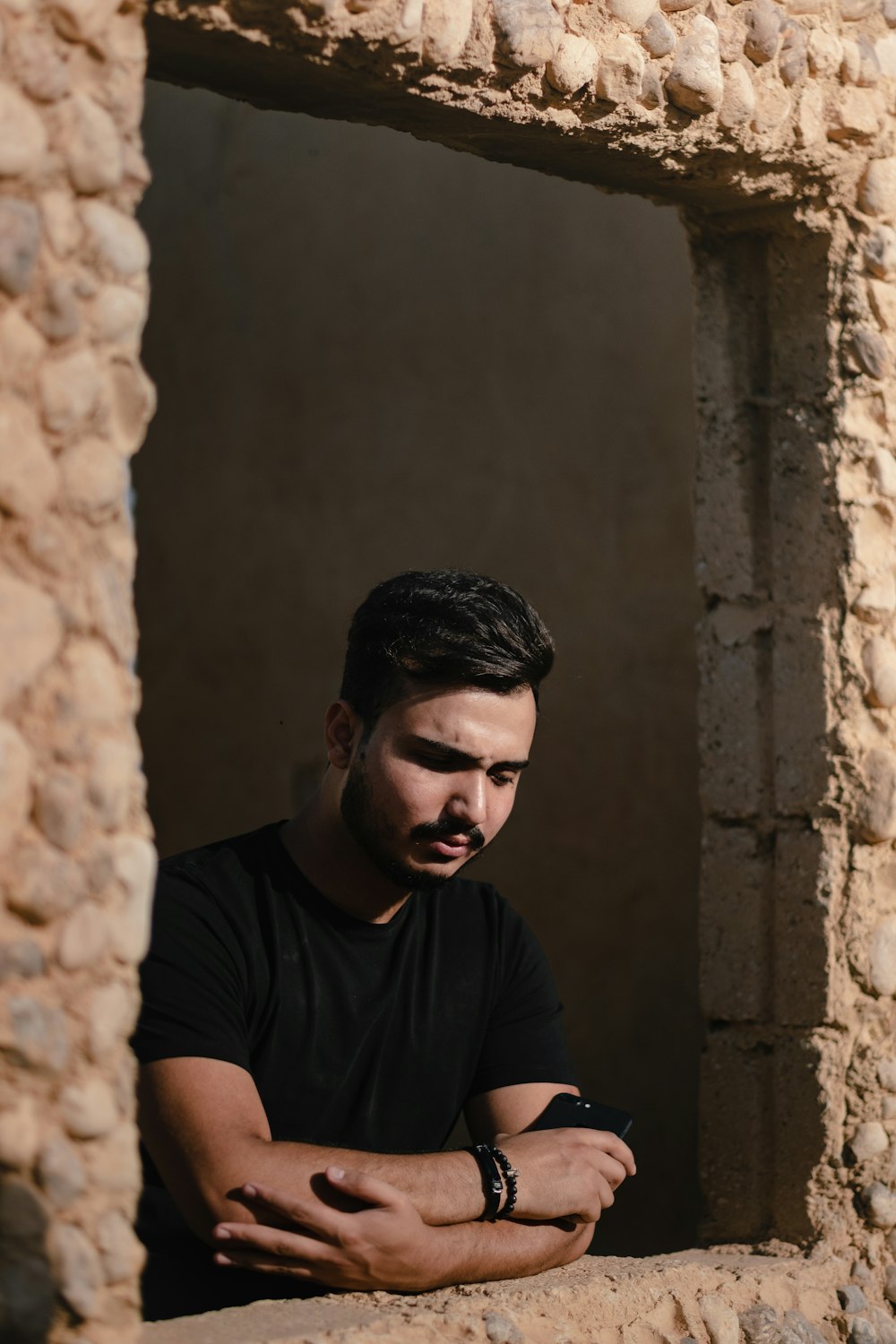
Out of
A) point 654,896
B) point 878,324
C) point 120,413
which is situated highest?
point 878,324

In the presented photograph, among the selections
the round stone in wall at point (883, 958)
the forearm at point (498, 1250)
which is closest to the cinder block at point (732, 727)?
the round stone in wall at point (883, 958)

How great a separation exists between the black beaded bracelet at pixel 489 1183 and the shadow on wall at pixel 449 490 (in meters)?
2.47

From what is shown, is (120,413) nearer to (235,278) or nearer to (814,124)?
(814,124)

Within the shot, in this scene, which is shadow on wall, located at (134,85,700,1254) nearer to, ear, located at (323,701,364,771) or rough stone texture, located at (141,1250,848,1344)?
rough stone texture, located at (141,1250,848,1344)

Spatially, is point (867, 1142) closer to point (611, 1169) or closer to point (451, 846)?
point (611, 1169)

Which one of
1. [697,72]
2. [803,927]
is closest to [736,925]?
[803,927]

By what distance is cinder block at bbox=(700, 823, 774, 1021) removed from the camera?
11.8 feet

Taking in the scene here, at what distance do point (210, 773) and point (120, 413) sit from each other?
4407 mm

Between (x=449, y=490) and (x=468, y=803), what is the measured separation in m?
3.06

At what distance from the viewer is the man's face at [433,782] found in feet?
9.86

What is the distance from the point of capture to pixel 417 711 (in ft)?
10.0

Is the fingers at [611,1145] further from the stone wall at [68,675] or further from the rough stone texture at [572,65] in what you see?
the rough stone texture at [572,65]

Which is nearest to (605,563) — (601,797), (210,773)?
(601,797)

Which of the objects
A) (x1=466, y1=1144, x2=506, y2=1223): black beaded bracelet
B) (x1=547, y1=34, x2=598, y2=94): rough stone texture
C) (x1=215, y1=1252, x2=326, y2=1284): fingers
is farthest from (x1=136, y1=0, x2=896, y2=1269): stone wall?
(x1=215, y1=1252, x2=326, y2=1284): fingers
